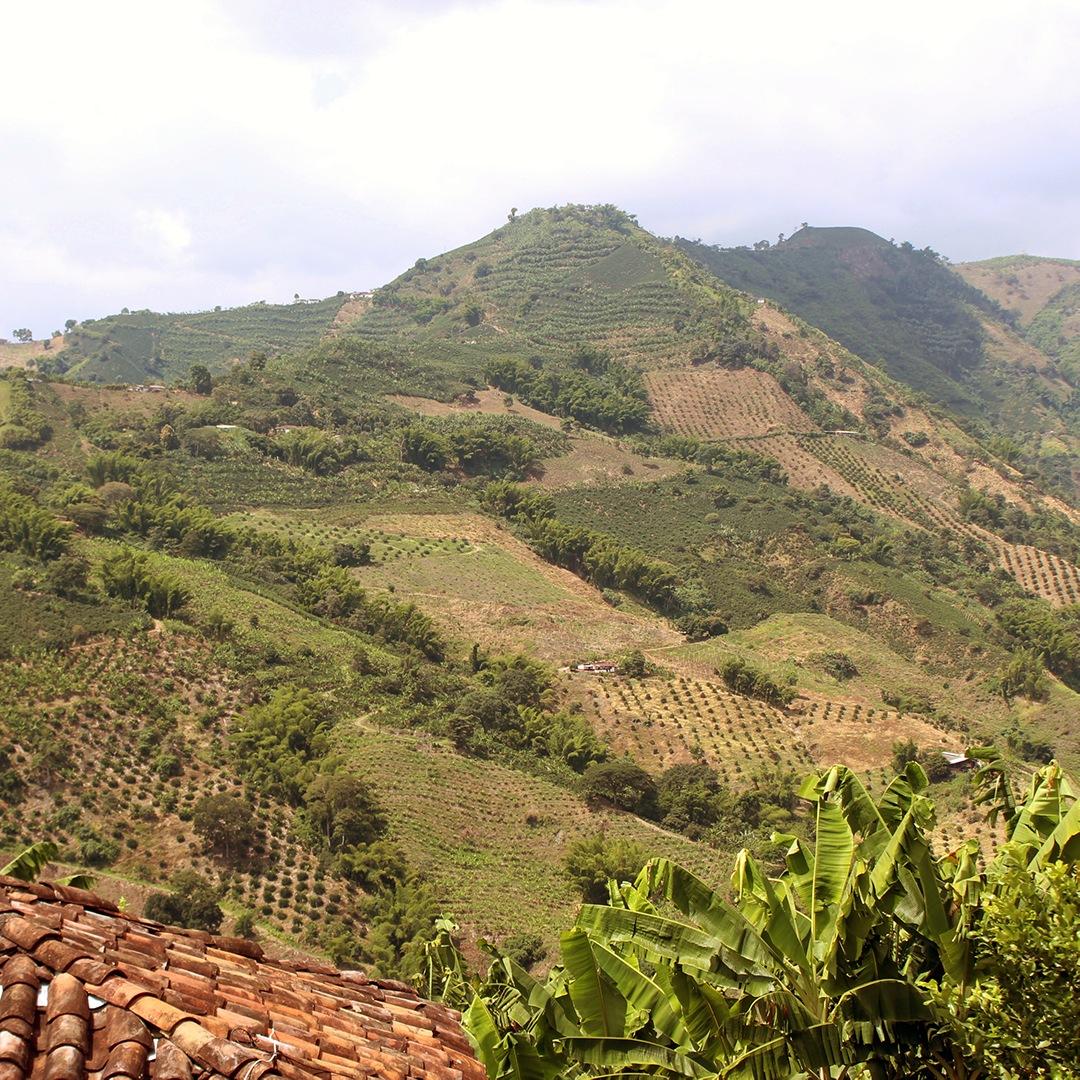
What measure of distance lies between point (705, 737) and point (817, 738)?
6030 mm

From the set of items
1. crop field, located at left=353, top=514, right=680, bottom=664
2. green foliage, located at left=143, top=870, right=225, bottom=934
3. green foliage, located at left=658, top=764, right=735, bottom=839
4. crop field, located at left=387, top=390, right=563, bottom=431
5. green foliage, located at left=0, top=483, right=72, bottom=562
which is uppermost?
crop field, located at left=387, top=390, right=563, bottom=431

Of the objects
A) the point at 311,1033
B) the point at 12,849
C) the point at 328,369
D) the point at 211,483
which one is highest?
the point at 328,369

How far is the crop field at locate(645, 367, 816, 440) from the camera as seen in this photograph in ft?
284

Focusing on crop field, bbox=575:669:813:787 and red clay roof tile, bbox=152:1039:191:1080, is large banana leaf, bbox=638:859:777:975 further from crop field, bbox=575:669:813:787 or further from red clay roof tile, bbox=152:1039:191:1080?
crop field, bbox=575:669:813:787

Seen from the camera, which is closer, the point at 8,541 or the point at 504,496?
the point at 8,541

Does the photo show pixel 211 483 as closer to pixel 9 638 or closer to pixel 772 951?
pixel 9 638

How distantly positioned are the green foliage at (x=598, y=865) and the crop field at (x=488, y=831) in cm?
48

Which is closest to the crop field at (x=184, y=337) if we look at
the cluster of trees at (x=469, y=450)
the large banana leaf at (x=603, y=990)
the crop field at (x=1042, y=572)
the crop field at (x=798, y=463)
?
the cluster of trees at (x=469, y=450)

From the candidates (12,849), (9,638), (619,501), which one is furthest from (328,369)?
(12,849)

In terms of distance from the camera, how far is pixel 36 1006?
3305 mm

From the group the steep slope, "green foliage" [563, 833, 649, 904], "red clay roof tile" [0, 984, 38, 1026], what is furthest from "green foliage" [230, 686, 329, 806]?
the steep slope

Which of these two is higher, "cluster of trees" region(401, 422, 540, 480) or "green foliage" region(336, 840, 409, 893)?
"cluster of trees" region(401, 422, 540, 480)

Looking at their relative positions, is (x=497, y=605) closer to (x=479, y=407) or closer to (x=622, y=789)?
(x=622, y=789)

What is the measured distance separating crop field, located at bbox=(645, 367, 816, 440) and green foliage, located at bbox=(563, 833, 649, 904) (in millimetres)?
66831
